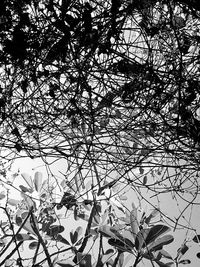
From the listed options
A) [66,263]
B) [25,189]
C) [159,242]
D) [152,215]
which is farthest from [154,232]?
[25,189]

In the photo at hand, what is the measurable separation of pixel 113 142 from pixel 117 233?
0.50 metres

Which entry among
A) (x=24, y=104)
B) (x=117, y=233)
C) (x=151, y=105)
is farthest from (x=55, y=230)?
(x=151, y=105)

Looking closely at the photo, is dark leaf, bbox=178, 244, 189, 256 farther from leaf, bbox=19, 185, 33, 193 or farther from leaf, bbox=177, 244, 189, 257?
leaf, bbox=19, 185, 33, 193

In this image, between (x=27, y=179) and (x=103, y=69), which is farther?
(x=27, y=179)

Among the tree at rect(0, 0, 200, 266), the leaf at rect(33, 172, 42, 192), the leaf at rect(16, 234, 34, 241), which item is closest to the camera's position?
the tree at rect(0, 0, 200, 266)

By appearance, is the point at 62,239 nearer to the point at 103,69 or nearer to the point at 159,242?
the point at 159,242

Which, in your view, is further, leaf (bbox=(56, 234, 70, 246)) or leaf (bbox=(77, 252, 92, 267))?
leaf (bbox=(56, 234, 70, 246))

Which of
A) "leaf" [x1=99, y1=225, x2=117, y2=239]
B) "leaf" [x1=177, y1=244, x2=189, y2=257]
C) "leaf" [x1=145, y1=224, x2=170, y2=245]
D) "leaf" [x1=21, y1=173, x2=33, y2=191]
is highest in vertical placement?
"leaf" [x1=21, y1=173, x2=33, y2=191]

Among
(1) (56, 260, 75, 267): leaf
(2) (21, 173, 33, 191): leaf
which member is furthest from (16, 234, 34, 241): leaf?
(2) (21, 173, 33, 191): leaf

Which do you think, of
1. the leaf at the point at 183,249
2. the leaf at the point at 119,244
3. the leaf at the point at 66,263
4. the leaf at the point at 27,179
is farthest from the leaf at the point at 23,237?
the leaf at the point at 183,249

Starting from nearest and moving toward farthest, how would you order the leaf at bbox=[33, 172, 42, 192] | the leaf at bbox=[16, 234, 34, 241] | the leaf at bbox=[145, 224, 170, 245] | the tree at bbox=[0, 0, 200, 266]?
1. the tree at bbox=[0, 0, 200, 266]
2. the leaf at bbox=[145, 224, 170, 245]
3. the leaf at bbox=[16, 234, 34, 241]
4. the leaf at bbox=[33, 172, 42, 192]

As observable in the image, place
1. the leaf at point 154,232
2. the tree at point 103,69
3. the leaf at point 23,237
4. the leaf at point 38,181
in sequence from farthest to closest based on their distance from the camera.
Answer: the leaf at point 38,181 < the leaf at point 23,237 < the leaf at point 154,232 < the tree at point 103,69

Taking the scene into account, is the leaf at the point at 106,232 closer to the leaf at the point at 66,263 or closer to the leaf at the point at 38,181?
the leaf at the point at 66,263

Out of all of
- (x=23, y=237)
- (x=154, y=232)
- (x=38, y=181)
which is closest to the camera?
(x=154, y=232)
